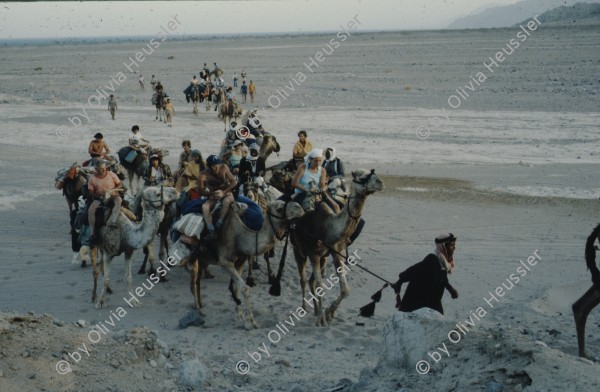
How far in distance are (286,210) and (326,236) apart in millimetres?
911

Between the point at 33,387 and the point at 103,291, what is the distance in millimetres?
3764

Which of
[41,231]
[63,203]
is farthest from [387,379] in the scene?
[63,203]

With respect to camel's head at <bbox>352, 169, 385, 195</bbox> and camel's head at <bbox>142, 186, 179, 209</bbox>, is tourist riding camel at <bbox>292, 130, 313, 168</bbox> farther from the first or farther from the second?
camel's head at <bbox>352, 169, 385, 195</bbox>

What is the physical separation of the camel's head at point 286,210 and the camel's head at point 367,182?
883 mm

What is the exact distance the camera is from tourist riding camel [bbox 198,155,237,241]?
A: 1038 centimetres

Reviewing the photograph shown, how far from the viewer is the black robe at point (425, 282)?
8.12 m

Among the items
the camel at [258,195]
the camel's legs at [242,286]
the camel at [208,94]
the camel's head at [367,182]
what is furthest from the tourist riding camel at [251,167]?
the camel at [208,94]

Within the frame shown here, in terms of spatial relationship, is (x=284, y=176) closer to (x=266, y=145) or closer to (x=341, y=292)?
(x=266, y=145)

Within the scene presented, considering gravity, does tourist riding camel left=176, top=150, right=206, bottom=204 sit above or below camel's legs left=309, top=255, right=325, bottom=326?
above

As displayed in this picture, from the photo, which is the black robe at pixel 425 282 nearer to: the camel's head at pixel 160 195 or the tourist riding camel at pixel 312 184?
the tourist riding camel at pixel 312 184

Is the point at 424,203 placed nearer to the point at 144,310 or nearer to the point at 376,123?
the point at 144,310

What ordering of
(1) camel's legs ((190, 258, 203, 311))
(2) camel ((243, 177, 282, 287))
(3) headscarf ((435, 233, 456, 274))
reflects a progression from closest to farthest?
(3) headscarf ((435, 233, 456, 274)), (1) camel's legs ((190, 258, 203, 311)), (2) camel ((243, 177, 282, 287))

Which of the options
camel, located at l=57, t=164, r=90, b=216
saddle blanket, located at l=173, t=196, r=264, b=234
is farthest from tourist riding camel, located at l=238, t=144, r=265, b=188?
camel, located at l=57, t=164, r=90, b=216

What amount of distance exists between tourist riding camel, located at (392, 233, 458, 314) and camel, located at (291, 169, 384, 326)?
199 centimetres
